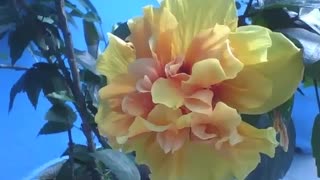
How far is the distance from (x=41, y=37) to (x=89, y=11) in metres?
0.08

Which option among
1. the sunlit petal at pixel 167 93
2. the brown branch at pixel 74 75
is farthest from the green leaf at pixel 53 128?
the sunlit petal at pixel 167 93

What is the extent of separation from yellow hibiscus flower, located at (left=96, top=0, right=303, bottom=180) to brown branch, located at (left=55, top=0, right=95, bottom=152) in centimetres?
25

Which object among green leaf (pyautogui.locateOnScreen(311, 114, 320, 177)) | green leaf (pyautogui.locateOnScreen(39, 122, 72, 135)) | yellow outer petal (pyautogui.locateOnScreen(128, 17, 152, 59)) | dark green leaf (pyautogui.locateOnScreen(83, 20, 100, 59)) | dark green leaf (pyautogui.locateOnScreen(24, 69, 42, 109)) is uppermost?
yellow outer petal (pyautogui.locateOnScreen(128, 17, 152, 59))

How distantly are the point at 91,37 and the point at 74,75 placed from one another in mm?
214

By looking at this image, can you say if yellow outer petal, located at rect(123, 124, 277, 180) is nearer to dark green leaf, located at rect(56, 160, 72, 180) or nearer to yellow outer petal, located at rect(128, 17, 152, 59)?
yellow outer petal, located at rect(128, 17, 152, 59)

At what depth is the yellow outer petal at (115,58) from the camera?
260 mm

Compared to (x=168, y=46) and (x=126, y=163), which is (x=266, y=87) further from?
(x=126, y=163)

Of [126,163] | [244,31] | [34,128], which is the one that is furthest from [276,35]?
[34,128]

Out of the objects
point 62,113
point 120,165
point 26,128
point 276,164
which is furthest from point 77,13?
point 26,128

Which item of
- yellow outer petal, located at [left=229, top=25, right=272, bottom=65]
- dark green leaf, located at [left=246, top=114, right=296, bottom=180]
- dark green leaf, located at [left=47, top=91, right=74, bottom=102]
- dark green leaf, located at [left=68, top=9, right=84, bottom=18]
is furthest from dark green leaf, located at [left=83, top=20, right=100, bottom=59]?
yellow outer petal, located at [left=229, top=25, right=272, bottom=65]

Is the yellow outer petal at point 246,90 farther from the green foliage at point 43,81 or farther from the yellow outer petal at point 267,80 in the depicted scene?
the green foliage at point 43,81

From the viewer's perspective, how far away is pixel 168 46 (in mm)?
246

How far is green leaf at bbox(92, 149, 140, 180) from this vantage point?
50 cm

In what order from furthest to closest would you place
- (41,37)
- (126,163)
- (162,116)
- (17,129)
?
(17,129) → (41,37) → (126,163) → (162,116)
